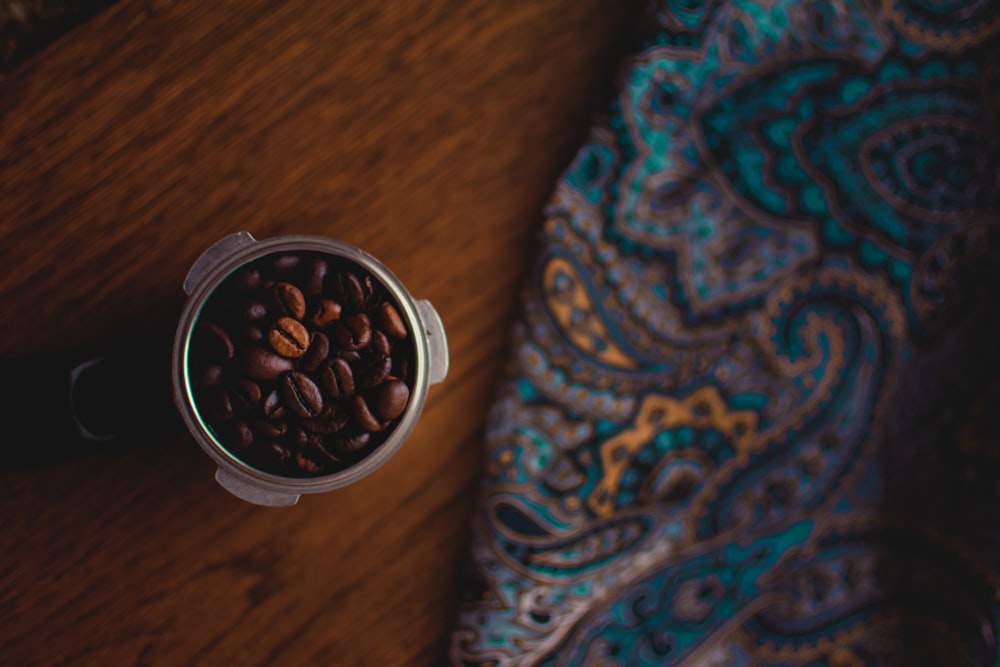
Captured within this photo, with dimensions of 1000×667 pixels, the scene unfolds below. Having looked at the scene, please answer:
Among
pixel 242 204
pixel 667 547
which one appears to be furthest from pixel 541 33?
pixel 667 547

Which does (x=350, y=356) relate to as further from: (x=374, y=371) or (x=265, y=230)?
(x=265, y=230)

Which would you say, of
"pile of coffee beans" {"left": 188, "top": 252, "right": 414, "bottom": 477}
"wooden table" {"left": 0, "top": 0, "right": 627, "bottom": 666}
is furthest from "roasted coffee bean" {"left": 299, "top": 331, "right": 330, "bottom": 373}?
"wooden table" {"left": 0, "top": 0, "right": 627, "bottom": 666}

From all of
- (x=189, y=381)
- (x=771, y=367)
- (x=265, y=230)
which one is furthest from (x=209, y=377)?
(x=771, y=367)

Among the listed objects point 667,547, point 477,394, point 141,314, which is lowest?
point 667,547

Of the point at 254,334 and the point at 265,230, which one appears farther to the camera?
the point at 265,230

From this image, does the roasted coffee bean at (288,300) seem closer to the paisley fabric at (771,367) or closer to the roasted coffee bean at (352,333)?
the roasted coffee bean at (352,333)

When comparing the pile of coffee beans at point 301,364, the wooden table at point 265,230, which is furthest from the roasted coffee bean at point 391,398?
the wooden table at point 265,230

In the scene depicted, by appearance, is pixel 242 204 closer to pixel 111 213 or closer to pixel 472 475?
pixel 111 213

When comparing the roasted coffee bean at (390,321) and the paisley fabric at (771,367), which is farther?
the paisley fabric at (771,367)
